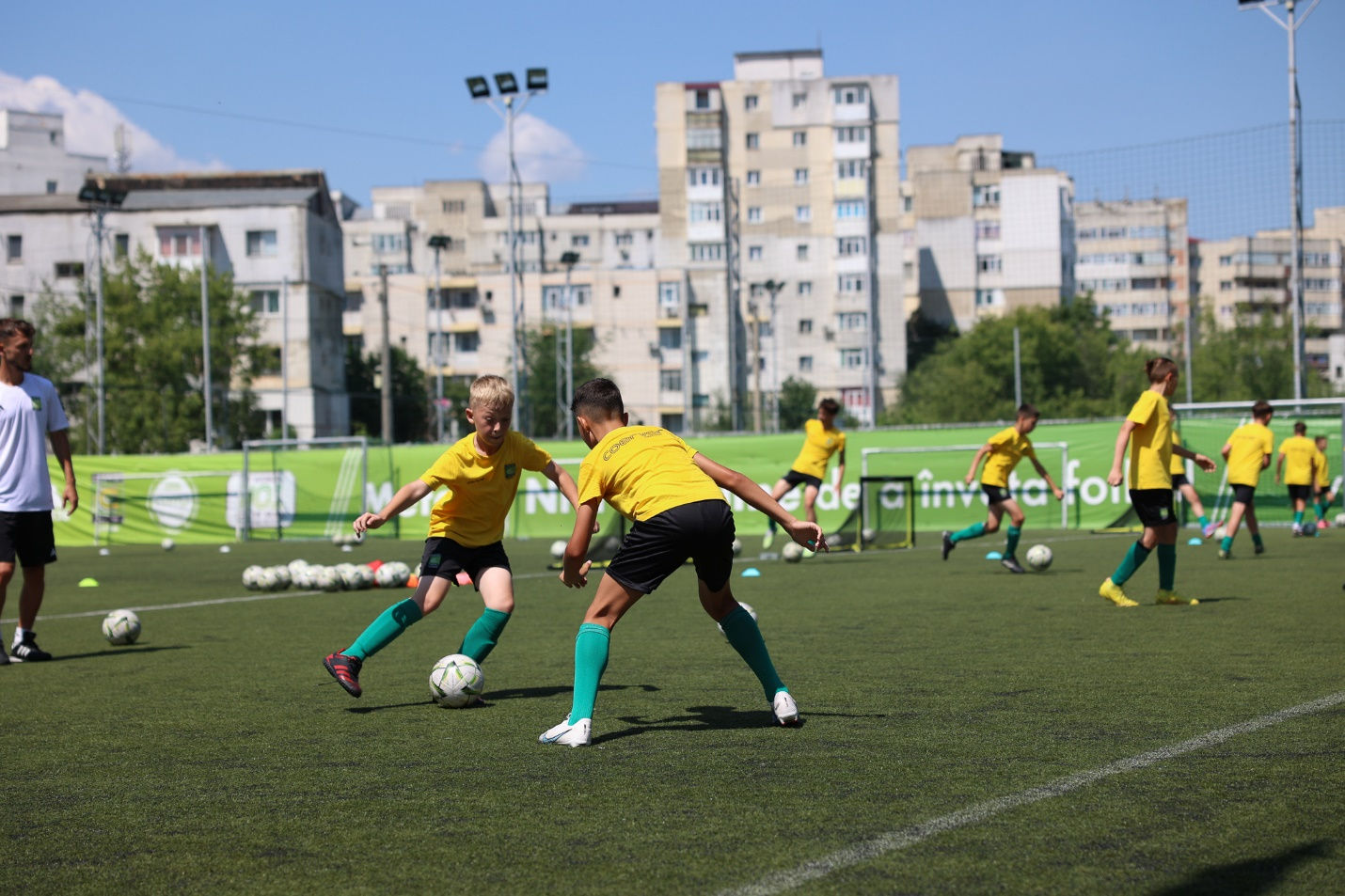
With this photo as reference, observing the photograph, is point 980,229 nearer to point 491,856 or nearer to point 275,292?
point 275,292

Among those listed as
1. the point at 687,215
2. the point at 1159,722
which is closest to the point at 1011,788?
A: the point at 1159,722

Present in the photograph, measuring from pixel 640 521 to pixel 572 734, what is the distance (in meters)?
0.94

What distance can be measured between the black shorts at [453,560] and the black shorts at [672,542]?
5.41 feet

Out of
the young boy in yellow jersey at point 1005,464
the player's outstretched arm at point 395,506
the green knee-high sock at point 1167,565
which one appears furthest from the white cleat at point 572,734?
the young boy in yellow jersey at point 1005,464

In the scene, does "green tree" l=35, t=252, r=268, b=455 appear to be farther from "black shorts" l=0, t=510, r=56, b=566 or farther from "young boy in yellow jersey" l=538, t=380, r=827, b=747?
"young boy in yellow jersey" l=538, t=380, r=827, b=747

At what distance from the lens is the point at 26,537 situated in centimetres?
902

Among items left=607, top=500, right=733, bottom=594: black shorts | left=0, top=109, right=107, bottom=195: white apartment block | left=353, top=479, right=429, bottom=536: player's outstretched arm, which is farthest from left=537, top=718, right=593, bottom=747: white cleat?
left=0, top=109, right=107, bottom=195: white apartment block

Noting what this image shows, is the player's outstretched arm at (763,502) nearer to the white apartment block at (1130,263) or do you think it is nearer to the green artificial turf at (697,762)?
the green artificial turf at (697,762)

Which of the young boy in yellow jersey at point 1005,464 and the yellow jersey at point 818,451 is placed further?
the yellow jersey at point 818,451

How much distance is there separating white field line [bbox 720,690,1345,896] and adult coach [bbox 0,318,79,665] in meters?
6.70

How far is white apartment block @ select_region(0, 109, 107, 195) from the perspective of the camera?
270ft

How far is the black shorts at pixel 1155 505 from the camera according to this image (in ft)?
35.4

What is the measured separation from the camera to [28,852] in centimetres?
417

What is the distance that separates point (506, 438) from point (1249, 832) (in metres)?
4.28
